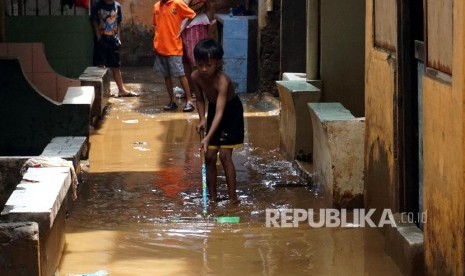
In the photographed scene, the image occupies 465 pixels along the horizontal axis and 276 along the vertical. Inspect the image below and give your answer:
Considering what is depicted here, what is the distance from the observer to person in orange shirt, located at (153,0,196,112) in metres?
14.5

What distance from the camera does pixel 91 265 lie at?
6.64 metres

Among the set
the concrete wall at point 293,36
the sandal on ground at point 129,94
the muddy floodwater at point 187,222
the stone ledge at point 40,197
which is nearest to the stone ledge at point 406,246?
the muddy floodwater at point 187,222

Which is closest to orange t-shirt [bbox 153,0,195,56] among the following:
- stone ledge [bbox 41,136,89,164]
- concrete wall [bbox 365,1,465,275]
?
stone ledge [bbox 41,136,89,164]

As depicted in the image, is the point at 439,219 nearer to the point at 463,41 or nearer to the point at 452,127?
the point at 452,127

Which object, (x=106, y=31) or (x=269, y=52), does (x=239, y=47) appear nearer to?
(x=269, y=52)

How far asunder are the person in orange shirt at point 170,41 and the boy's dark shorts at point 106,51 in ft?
2.01

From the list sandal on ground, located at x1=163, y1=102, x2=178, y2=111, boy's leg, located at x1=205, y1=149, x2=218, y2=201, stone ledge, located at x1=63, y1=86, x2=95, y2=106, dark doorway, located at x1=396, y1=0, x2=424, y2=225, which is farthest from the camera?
sandal on ground, located at x1=163, y1=102, x2=178, y2=111

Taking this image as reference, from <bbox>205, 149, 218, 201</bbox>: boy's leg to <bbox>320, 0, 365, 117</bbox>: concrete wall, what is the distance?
5.98 feet

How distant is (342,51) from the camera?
10.3m

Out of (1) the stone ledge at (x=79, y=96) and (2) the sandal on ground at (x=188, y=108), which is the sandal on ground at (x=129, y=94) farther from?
(1) the stone ledge at (x=79, y=96)

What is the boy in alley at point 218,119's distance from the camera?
870cm

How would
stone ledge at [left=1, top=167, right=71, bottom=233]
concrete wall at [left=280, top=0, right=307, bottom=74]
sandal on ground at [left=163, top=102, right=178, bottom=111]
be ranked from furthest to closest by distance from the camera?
sandal on ground at [left=163, top=102, right=178, bottom=111]
concrete wall at [left=280, top=0, right=307, bottom=74]
stone ledge at [left=1, top=167, right=71, bottom=233]

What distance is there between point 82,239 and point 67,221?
0.63 meters

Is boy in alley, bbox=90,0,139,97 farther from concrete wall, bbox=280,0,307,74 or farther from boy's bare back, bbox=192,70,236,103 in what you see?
boy's bare back, bbox=192,70,236,103
